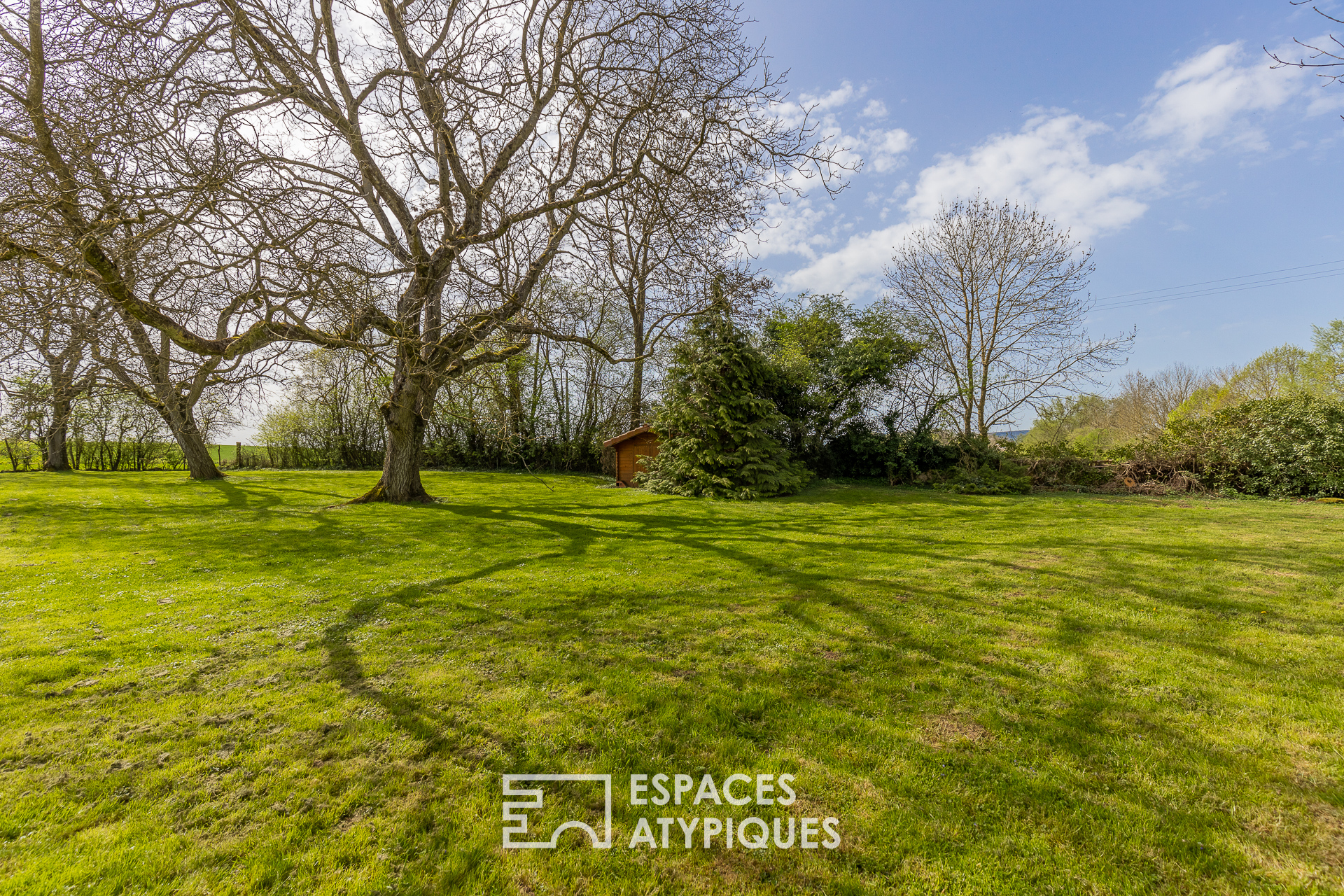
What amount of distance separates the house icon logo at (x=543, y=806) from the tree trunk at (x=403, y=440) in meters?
9.77

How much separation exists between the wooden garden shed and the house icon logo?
15910 millimetres

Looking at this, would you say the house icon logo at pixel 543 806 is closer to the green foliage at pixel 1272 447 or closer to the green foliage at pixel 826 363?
the green foliage at pixel 826 363

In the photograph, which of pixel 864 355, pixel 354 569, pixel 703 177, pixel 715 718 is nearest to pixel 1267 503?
pixel 864 355

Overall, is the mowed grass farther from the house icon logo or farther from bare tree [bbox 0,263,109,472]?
bare tree [bbox 0,263,109,472]

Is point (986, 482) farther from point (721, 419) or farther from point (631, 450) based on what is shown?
point (631, 450)

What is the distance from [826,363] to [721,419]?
6.41 meters

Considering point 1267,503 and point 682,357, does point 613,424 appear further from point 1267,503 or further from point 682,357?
point 1267,503

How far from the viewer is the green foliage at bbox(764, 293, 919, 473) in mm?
18016

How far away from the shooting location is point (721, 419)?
1508 centimetres

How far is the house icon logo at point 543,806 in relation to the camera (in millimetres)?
2266

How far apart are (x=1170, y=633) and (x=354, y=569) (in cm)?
912

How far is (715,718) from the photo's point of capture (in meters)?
3.16

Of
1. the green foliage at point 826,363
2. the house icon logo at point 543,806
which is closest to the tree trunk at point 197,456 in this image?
the green foliage at point 826,363

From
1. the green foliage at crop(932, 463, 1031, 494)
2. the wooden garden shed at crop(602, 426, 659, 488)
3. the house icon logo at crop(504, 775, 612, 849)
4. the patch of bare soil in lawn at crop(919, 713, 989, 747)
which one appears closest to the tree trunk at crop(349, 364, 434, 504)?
the wooden garden shed at crop(602, 426, 659, 488)
